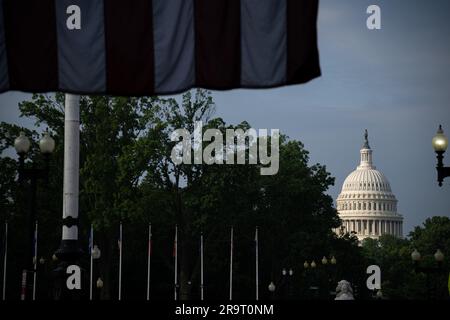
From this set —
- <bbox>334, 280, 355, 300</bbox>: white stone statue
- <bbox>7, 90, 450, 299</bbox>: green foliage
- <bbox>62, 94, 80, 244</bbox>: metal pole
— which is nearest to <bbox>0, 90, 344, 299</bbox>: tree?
<bbox>7, 90, 450, 299</bbox>: green foliage

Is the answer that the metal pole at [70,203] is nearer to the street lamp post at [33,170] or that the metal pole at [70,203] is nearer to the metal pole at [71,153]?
the metal pole at [71,153]

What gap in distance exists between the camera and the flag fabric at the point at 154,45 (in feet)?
44.5

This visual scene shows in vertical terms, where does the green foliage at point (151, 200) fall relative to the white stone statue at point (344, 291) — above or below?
above

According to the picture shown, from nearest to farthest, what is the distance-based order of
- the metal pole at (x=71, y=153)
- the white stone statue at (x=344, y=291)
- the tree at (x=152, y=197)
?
1. the white stone statue at (x=344, y=291)
2. the metal pole at (x=71, y=153)
3. the tree at (x=152, y=197)

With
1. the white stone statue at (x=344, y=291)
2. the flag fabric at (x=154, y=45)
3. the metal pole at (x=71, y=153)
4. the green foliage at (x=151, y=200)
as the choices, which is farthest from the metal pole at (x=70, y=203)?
the green foliage at (x=151, y=200)

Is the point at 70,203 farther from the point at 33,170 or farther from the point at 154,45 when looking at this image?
the point at 154,45

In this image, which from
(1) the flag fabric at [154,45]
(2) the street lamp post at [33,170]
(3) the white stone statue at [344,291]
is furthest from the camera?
(2) the street lamp post at [33,170]

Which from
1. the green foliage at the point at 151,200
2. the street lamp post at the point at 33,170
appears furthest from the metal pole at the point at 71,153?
the green foliage at the point at 151,200

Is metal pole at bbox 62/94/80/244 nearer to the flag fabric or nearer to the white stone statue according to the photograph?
the white stone statue

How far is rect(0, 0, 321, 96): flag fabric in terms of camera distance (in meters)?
13.6

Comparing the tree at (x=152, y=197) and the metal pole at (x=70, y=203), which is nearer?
the metal pole at (x=70, y=203)

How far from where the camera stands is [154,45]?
13.8m

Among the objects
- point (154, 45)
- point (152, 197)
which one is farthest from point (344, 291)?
point (152, 197)
